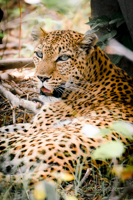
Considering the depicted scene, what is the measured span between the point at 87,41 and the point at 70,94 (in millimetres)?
709

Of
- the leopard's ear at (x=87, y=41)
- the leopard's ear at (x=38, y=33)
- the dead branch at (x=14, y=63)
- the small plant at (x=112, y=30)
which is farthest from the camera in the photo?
the dead branch at (x=14, y=63)

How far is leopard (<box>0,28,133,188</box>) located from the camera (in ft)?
8.71

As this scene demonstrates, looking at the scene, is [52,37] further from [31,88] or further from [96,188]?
[96,188]

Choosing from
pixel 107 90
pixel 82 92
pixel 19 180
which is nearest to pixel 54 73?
pixel 82 92

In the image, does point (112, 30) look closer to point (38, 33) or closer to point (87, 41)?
point (87, 41)

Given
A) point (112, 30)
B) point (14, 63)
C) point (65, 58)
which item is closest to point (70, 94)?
point (65, 58)

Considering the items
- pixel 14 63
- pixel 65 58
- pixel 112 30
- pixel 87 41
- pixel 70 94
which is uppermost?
pixel 112 30

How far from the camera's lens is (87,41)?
326 centimetres

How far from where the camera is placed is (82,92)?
338 centimetres

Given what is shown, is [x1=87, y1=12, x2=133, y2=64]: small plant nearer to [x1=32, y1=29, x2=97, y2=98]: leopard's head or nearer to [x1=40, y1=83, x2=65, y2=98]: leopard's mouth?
[x1=32, y1=29, x2=97, y2=98]: leopard's head

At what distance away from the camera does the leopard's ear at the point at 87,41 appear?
324cm

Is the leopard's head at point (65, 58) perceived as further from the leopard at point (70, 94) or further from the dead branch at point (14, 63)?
the dead branch at point (14, 63)

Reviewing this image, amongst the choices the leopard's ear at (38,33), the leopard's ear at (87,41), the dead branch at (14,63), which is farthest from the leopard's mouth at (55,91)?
the dead branch at (14,63)

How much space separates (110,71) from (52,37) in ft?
2.86
